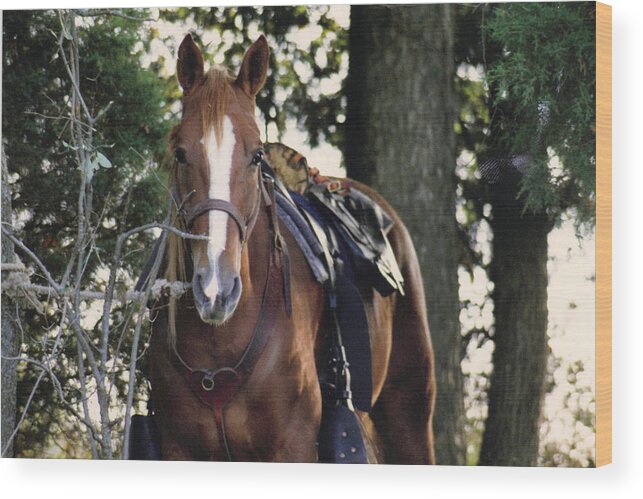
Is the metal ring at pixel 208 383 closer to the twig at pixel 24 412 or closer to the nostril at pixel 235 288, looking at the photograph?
the nostril at pixel 235 288

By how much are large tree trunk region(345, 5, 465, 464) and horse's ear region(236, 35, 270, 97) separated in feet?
1.38

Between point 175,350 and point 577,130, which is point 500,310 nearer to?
point 577,130

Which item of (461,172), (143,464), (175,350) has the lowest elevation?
(143,464)

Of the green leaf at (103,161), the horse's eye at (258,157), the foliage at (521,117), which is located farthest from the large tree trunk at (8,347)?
the foliage at (521,117)

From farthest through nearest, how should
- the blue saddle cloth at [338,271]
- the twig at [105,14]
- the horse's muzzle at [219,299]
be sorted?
the twig at [105,14] → the blue saddle cloth at [338,271] → the horse's muzzle at [219,299]

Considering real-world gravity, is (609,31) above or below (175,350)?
above

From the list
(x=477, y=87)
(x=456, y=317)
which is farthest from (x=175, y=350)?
(x=477, y=87)

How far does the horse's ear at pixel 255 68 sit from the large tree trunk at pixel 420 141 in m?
0.42

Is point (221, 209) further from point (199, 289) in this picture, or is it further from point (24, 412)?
point (24, 412)

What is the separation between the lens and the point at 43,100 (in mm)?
6676

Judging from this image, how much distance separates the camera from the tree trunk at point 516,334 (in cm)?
630

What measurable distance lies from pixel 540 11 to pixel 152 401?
2636 millimetres

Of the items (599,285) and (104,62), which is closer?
(599,285)

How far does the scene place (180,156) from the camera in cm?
643
